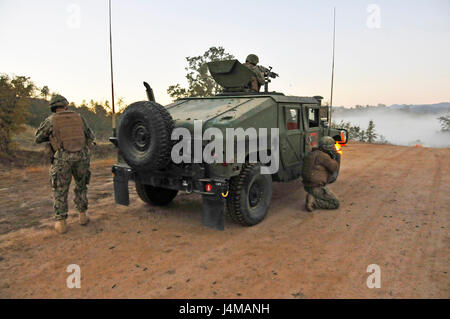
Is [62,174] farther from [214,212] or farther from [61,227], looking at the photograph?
[214,212]

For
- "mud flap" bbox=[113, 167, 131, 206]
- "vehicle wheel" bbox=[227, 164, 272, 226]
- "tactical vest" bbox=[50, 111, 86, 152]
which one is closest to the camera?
"tactical vest" bbox=[50, 111, 86, 152]

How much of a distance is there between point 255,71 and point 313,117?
5.04 feet

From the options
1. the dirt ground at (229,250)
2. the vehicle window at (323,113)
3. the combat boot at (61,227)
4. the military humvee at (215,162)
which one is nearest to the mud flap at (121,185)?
the military humvee at (215,162)

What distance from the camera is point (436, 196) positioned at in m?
6.30

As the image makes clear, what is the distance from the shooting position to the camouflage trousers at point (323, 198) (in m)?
5.51

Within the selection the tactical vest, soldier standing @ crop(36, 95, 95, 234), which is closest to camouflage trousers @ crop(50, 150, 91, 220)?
soldier standing @ crop(36, 95, 95, 234)

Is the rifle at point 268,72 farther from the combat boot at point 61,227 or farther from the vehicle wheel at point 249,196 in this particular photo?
the combat boot at point 61,227

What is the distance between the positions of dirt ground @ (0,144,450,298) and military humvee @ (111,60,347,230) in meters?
0.37

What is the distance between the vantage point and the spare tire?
414 centimetres

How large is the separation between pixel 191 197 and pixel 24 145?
14.4m

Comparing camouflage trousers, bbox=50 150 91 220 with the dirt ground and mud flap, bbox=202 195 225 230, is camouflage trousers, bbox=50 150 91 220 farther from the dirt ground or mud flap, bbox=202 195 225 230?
mud flap, bbox=202 195 225 230

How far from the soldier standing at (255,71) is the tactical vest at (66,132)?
3.60 meters

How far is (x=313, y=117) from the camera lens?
6.48 meters
